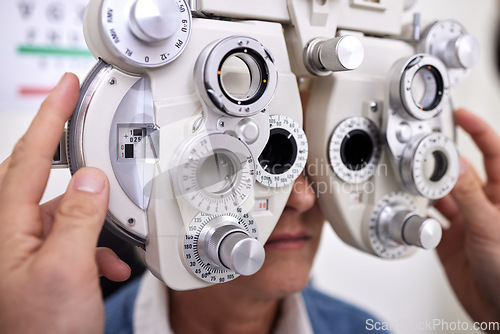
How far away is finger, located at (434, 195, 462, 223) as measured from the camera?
0.68 meters

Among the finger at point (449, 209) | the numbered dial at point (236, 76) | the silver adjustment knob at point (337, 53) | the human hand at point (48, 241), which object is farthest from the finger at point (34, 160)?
the finger at point (449, 209)

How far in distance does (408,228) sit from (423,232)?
0.05ft

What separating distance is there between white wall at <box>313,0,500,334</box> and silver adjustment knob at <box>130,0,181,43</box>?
0.48 meters

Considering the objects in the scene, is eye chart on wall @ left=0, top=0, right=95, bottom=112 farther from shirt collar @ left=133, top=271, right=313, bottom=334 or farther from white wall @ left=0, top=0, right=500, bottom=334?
shirt collar @ left=133, top=271, right=313, bottom=334

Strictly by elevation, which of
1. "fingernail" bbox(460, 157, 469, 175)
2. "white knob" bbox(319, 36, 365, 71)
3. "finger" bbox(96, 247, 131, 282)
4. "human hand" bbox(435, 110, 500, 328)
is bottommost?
"human hand" bbox(435, 110, 500, 328)

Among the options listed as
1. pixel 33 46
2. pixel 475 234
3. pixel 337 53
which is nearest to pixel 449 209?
pixel 475 234

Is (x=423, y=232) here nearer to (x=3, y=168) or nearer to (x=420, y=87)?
(x=420, y=87)

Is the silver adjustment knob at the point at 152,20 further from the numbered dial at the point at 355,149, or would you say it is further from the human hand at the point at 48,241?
the numbered dial at the point at 355,149

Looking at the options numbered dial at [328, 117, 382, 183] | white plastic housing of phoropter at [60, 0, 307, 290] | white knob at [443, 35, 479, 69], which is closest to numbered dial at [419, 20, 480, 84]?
white knob at [443, 35, 479, 69]

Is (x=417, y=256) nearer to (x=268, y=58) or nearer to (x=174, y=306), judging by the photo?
(x=174, y=306)

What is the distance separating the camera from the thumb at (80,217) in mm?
305

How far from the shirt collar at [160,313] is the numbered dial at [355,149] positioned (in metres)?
0.37

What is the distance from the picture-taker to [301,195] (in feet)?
1.46

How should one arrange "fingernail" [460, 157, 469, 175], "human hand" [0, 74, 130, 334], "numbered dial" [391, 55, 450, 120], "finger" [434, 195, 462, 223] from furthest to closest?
1. "finger" [434, 195, 462, 223]
2. "fingernail" [460, 157, 469, 175]
3. "numbered dial" [391, 55, 450, 120]
4. "human hand" [0, 74, 130, 334]
